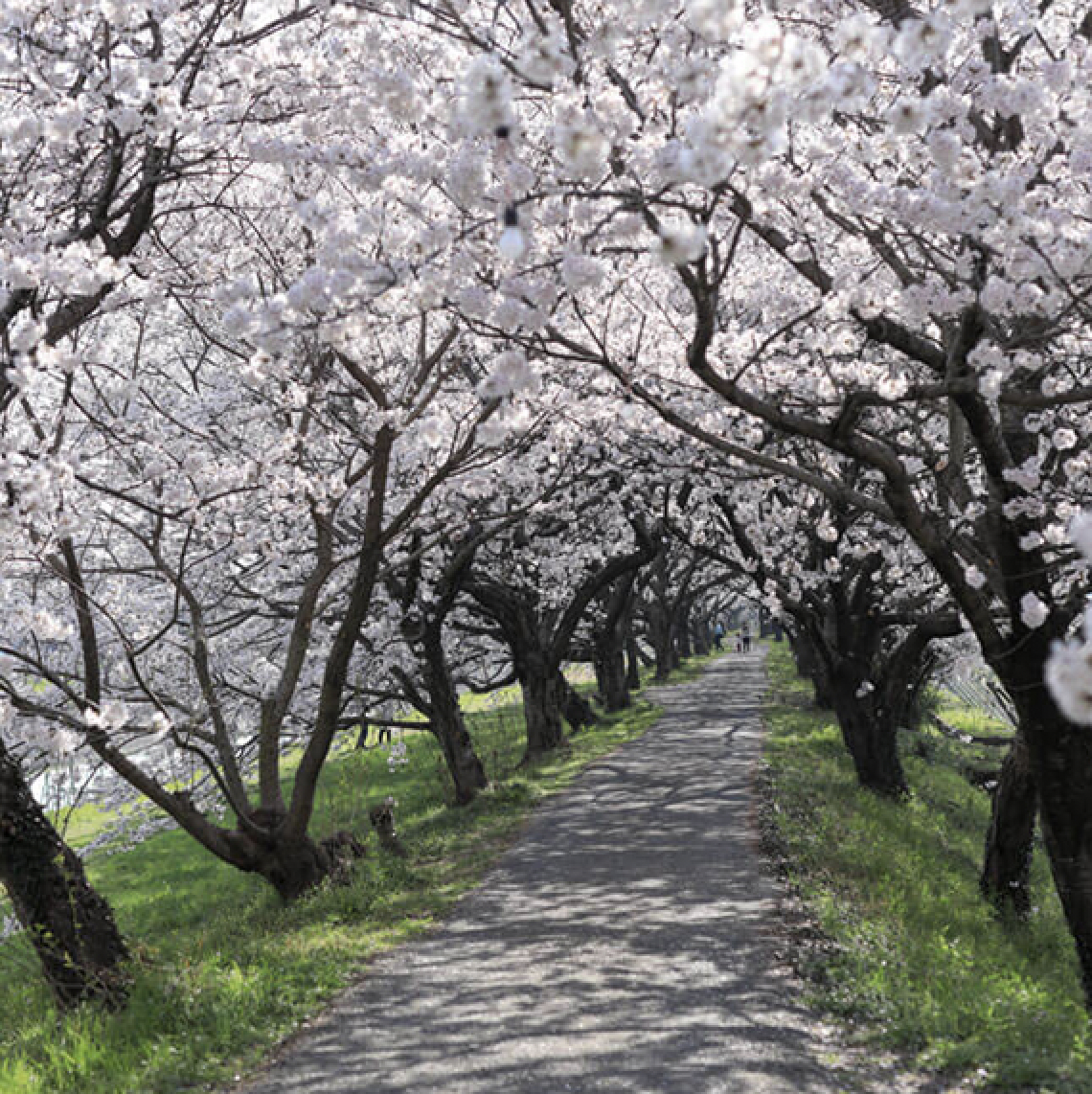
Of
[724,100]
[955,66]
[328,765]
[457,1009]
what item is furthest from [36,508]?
[328,765]

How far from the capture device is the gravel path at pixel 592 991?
5.77 metres

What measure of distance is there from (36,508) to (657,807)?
9.70 metres

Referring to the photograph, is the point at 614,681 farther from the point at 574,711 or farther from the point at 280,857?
the point at 280,857

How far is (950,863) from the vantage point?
1238cm

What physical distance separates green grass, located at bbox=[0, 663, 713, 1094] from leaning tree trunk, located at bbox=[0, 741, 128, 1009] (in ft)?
0.64

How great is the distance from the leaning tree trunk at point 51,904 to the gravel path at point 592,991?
1522mm

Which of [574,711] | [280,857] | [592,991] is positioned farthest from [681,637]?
[592,991]

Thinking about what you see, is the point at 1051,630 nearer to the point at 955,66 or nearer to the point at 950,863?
the point at 955,66

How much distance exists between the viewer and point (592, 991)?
7.12 m

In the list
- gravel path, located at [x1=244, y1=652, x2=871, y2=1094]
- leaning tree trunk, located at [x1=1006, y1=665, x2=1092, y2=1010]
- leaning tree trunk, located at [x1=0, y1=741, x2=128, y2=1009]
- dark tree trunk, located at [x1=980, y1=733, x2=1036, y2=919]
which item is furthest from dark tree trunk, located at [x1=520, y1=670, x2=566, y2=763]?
leaning tree trunk, located at [x1=0, y1=741, x2=128, y2=1009]

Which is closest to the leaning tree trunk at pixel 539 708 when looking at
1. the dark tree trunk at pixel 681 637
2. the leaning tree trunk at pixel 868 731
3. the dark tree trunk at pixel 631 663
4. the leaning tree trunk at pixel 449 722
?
the leaning tree trunk at pixel 449 722

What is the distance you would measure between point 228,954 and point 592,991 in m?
2.93

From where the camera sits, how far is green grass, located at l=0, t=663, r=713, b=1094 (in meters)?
6.02

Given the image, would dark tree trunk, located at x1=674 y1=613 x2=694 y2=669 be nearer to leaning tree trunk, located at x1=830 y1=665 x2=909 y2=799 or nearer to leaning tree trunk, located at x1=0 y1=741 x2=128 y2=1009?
leaning tree trunk, located at x1=830 y1=665 x2=909 y2=799
